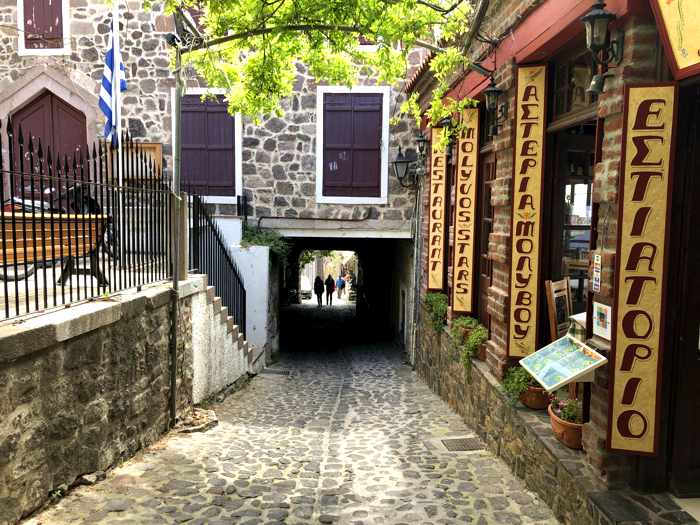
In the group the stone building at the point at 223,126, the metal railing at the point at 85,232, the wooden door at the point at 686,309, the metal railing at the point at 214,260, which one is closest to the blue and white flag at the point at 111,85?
the metal railing at the point at 214,260

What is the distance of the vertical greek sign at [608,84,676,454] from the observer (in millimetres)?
2998

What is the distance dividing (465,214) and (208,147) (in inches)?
249

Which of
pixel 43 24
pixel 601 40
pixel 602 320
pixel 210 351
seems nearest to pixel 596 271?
pixel 602 320

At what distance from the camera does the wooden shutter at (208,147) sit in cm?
1126

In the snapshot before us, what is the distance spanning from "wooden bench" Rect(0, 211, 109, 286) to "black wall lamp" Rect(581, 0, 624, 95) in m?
3.51

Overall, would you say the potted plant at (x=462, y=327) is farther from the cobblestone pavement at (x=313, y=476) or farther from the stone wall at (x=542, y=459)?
the cobblestone pavement at (x=313, y=476)

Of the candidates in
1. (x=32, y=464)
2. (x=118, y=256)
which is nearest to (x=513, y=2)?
(x=118, y=256)

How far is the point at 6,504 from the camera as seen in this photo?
10.4ft

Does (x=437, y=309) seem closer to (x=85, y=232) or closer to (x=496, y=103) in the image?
(x=496, y=103)

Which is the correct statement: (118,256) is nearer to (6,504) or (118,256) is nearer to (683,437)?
(6,504)

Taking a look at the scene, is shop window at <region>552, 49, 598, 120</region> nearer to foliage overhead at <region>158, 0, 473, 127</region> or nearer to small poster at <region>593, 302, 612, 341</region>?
foliage overhead at <region>158, 0, 473, 127</region>

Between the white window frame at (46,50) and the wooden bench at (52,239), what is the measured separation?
25.6ft

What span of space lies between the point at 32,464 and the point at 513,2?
5.30m

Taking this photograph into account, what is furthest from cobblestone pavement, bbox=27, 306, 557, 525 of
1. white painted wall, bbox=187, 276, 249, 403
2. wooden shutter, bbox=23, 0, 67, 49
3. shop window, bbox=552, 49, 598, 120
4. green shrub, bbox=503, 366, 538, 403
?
wooden shutter, bbox=23, 0, 67, 49
